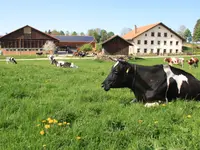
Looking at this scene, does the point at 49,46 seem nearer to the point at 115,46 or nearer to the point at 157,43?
the point at 115,46

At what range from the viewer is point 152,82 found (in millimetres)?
6250

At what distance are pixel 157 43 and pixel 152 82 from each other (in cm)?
7851

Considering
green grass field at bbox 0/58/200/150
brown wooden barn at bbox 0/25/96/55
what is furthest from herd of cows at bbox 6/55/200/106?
brown wooden barn at bbox 0/25/96/55

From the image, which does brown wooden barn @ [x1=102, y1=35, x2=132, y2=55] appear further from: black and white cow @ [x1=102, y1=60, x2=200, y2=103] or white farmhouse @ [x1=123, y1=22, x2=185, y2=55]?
black and white cow @ [x1=102, y1=60, x2=200, y2=103]

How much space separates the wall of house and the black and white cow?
73.1 meters

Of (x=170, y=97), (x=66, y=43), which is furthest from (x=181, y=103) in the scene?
(x=66, y=43)

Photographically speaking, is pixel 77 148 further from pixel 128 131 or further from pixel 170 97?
pixel 170 97

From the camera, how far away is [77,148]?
342cm

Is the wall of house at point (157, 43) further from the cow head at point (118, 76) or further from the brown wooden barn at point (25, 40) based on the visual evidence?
the cow head at point (118, 76)

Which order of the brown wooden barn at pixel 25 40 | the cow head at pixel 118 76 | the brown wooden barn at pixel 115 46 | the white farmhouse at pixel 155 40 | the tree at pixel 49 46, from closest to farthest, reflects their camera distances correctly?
1. the cow head at pixel 118 76
2. the brown wooden barn at pixel 115 46
3. the tree at pixel 49 46
4. the brown wooden barn at pixel 25 40
5. the white farmhouse at pixel 155 40

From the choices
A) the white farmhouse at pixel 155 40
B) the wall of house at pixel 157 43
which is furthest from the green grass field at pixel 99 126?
the wall of house at pixel 157 43

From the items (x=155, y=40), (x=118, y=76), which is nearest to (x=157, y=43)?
(x=155, y=40)

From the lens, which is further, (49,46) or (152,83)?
(49,46)

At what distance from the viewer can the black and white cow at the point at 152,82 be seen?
243 inches
